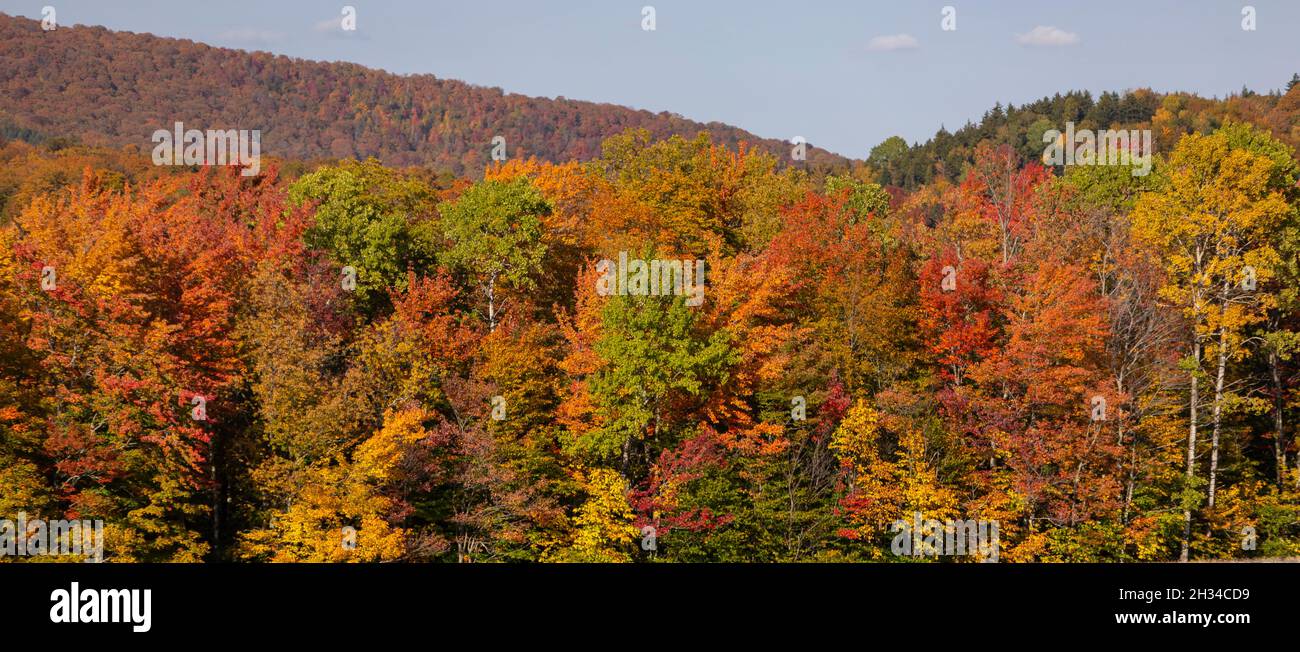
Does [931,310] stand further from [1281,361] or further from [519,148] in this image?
[519,148]

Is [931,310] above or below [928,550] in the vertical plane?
above

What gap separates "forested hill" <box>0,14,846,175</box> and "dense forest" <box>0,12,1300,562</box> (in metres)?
108

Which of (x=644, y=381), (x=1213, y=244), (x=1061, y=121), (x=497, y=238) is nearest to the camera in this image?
(x=644, y=381)

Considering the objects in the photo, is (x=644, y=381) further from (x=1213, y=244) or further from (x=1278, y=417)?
(x=1278, y=417)

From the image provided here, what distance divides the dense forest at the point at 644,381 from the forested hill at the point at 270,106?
354 ft

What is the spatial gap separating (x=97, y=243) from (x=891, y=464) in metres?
29.0

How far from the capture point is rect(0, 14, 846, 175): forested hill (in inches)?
6398

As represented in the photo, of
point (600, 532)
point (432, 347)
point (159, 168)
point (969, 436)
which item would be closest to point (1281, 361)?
point (969, 436)

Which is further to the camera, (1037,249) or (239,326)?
(1037,249)

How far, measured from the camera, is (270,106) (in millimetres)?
190250

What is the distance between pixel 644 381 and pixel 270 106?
17056cm

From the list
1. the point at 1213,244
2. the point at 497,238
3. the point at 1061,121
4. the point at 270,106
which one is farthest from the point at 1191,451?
the point at 270,106

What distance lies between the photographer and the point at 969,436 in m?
41.9
